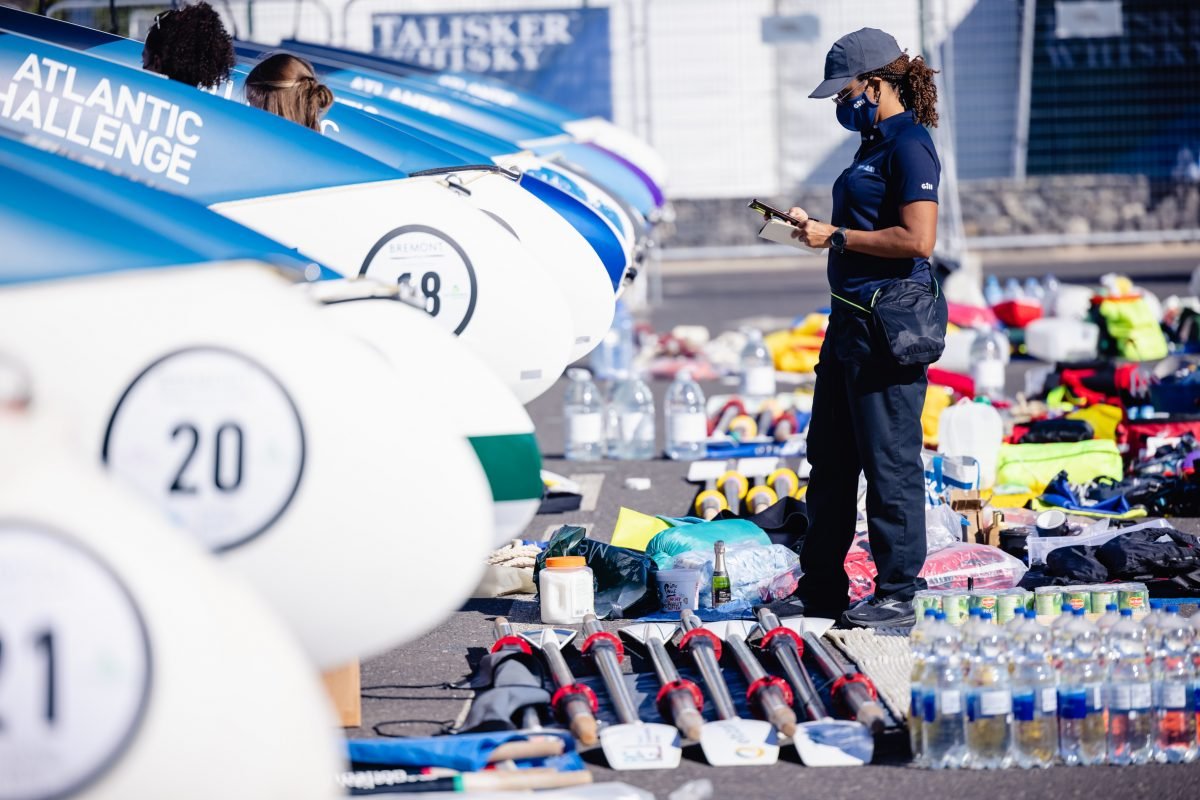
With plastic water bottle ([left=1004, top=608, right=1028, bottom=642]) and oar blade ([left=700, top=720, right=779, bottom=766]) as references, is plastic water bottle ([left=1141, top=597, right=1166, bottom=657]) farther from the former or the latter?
oar blade ([left=700, top=720, right=779, bottom=766])

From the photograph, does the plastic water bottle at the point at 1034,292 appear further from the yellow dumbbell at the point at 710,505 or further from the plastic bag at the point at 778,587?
the plastic bag at the point at 778,587

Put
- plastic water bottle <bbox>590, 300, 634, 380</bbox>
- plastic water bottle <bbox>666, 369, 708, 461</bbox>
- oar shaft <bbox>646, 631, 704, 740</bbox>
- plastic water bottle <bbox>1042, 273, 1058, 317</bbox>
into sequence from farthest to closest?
plastic water bottle <bbox>1042, 273, 1058, 317</bbox> < plastic water bottle <bbox>590, 300, 634, 380</bbox> < plastic water bottle <bbox>666, 369, 708, 461</bbox> < oar shaft <bbox>646, 631, 704, 740</bbox>

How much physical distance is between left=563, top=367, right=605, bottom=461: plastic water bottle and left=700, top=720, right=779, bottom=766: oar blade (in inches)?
225

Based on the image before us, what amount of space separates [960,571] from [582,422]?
4.27m

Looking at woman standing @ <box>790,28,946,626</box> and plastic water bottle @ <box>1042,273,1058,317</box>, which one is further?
plastic water bottle @ <box>1042,273,1058,317</box>

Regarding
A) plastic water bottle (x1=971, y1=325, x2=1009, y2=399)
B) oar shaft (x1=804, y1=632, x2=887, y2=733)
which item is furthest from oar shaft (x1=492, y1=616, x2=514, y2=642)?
plastic water bottle (x1=971, y1=325, x2=1009, y2=399)

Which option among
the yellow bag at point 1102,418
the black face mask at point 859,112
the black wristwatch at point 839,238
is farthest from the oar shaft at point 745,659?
the yellow bag at point 1102,418

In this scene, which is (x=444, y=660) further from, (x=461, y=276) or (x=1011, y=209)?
(x=1011, y=209)

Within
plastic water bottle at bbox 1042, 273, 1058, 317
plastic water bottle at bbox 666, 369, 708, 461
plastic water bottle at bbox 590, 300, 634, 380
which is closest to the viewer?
plastic water bottle at bbox 666, 369, 708, 461

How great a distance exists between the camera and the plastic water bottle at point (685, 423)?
1052 cm

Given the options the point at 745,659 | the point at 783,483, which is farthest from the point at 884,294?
the point at 783,483

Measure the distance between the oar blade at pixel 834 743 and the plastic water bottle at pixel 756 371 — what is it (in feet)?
25.1

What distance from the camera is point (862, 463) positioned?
6.20m

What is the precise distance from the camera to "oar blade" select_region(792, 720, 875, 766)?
4.88 m
